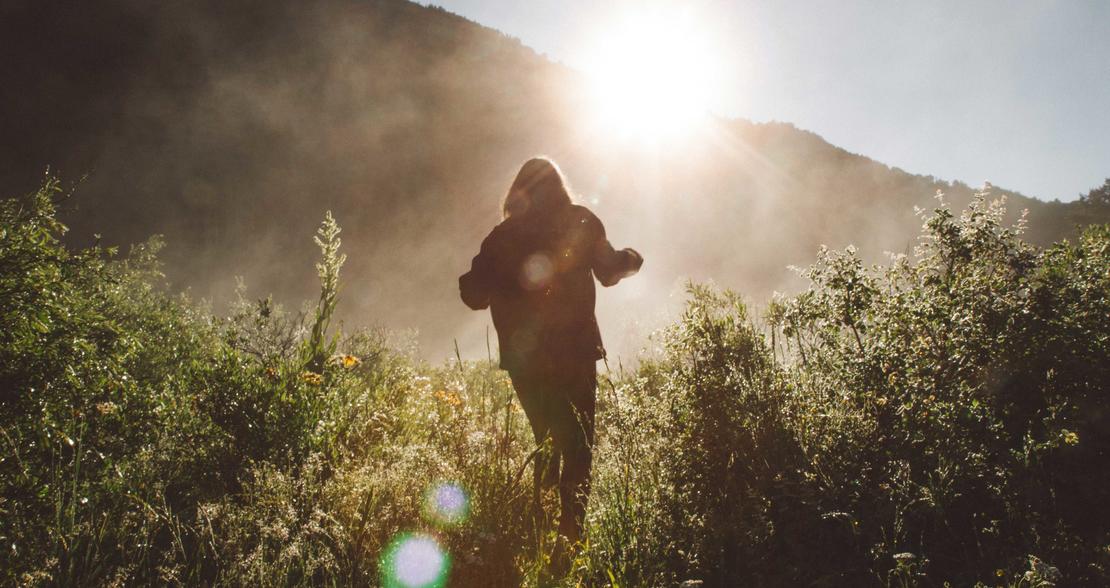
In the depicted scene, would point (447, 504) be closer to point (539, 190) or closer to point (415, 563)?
point (415, 563)

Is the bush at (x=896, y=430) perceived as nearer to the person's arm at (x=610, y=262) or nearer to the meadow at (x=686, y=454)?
the meadow at (x=686, y=454)

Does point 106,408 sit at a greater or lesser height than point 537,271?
lesser

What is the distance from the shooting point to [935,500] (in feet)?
5.15

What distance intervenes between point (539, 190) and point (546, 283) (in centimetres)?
67

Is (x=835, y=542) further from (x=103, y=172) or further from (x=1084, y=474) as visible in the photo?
(x=103, y=172)

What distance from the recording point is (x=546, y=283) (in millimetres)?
2391

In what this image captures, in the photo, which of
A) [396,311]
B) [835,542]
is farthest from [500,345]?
[396,311]

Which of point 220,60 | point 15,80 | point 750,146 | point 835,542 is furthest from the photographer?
point 750,146

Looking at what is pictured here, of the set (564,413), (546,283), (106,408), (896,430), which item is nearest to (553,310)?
(546,283)

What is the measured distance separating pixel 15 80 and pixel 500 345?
95.9 ft

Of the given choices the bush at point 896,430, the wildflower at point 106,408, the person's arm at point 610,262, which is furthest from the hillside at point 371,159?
the wildflower at point 106,408

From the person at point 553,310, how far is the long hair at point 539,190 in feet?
0.05

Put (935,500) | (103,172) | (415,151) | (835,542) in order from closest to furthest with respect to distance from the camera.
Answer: (935,500) → (835,542) → (103,172) → (415,151)

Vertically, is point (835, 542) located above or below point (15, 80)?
below
